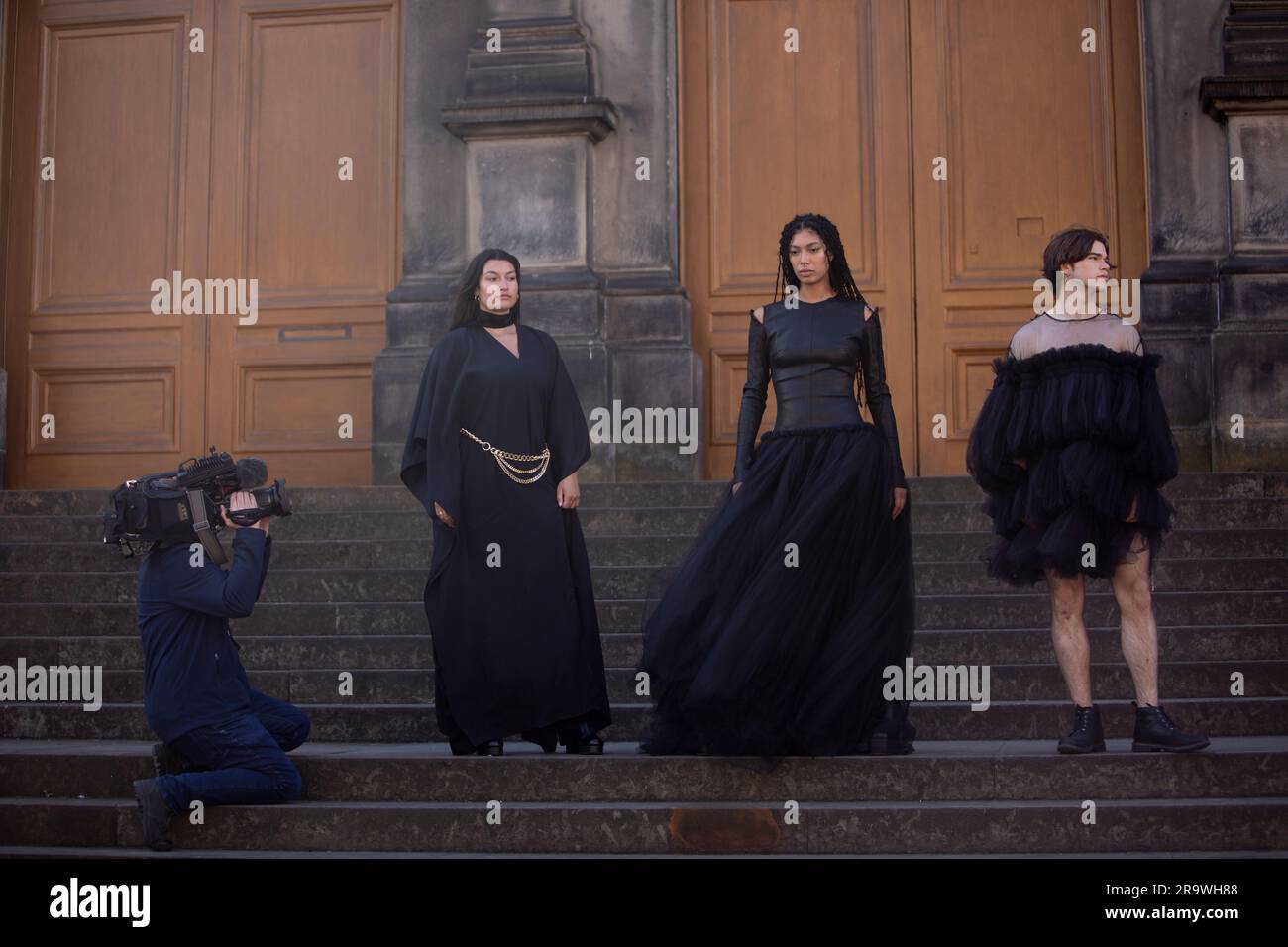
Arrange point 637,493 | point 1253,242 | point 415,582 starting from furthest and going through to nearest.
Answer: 1. point 1253,242
2. point 637,493
3. point 415,582

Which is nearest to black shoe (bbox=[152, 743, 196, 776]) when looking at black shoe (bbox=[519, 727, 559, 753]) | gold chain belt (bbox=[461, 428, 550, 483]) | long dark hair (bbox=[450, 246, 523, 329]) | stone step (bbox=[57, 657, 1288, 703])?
stone step (bbox=[57, 657, 1288, 703])

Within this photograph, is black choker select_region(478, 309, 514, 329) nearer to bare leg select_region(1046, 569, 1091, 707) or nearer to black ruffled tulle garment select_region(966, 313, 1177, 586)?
black ruffled tulle garment select_region(966, 313, 1177, 586)

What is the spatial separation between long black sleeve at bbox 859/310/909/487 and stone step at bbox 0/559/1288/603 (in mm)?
1175

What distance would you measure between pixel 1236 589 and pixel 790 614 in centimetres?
265

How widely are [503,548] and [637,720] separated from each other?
91 centimetres

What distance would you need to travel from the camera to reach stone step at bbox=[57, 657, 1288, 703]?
640 centimetres

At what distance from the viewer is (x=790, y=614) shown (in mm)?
5660

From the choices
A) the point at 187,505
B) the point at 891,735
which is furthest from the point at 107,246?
the point at 891,735

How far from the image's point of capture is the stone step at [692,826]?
17.1ft

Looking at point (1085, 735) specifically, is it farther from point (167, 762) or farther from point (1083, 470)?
point (167, 762)

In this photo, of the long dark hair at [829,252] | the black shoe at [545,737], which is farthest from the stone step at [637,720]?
the long dark hair at [829,252]

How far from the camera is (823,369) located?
6.10 meters

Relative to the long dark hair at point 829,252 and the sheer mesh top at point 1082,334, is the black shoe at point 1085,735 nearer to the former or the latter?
the sheer mesh top at point 1082,334

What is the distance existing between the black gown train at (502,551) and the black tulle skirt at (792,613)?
1.43ft
